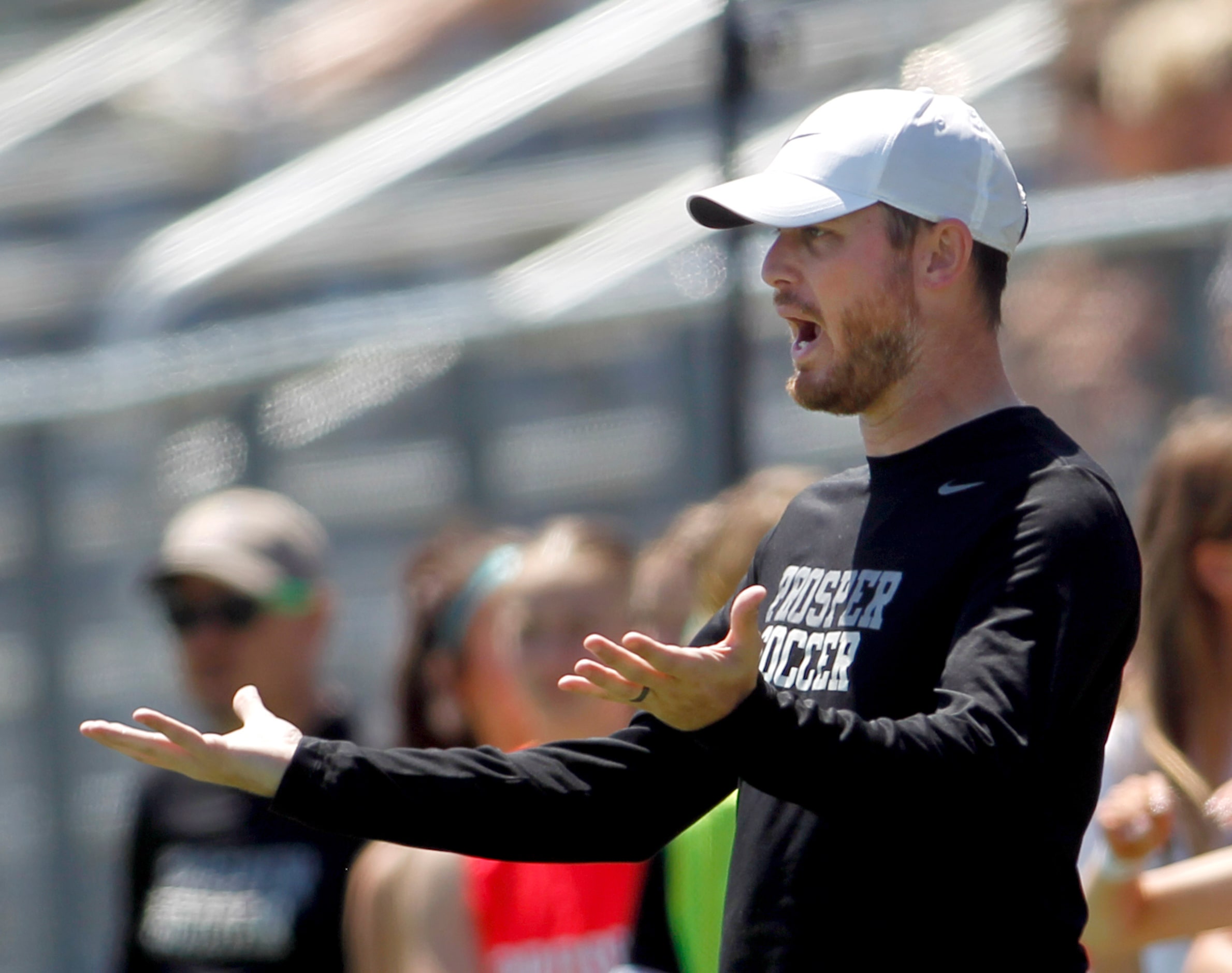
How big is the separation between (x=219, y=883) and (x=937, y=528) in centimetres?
242

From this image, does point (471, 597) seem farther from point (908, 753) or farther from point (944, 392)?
point (908, 753)

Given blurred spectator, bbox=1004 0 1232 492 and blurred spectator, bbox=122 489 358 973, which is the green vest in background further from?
blurred spectator, bbox=1004 0 1232 492

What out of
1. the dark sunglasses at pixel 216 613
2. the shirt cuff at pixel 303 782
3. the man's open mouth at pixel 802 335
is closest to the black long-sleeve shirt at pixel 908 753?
the shirt cuff at pixel 303 782

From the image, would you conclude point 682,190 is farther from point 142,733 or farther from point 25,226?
point 142,733

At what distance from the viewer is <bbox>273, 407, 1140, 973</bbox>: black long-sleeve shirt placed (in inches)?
70.4

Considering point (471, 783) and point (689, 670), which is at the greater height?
point (689, 670)

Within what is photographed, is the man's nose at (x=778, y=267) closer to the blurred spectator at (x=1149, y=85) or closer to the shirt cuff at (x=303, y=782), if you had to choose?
the shirt cuff at (x=303, y=782)

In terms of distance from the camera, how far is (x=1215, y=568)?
3158mm

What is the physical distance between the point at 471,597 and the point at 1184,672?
164 cm

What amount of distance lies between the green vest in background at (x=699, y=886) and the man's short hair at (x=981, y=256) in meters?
1.14

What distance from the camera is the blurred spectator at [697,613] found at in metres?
3.09

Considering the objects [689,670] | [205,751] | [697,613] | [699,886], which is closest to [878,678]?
[689,670]

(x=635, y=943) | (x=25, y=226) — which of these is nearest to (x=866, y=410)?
(x=635, y=943)

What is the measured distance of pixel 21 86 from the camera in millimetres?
8547
